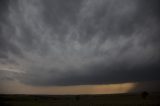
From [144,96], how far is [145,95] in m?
1.92

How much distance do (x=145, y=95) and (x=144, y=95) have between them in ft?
2.11

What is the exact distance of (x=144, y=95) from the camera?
88375mm

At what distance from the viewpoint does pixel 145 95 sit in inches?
3494

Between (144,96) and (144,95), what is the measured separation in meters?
1.38

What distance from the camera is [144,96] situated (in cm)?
8706
